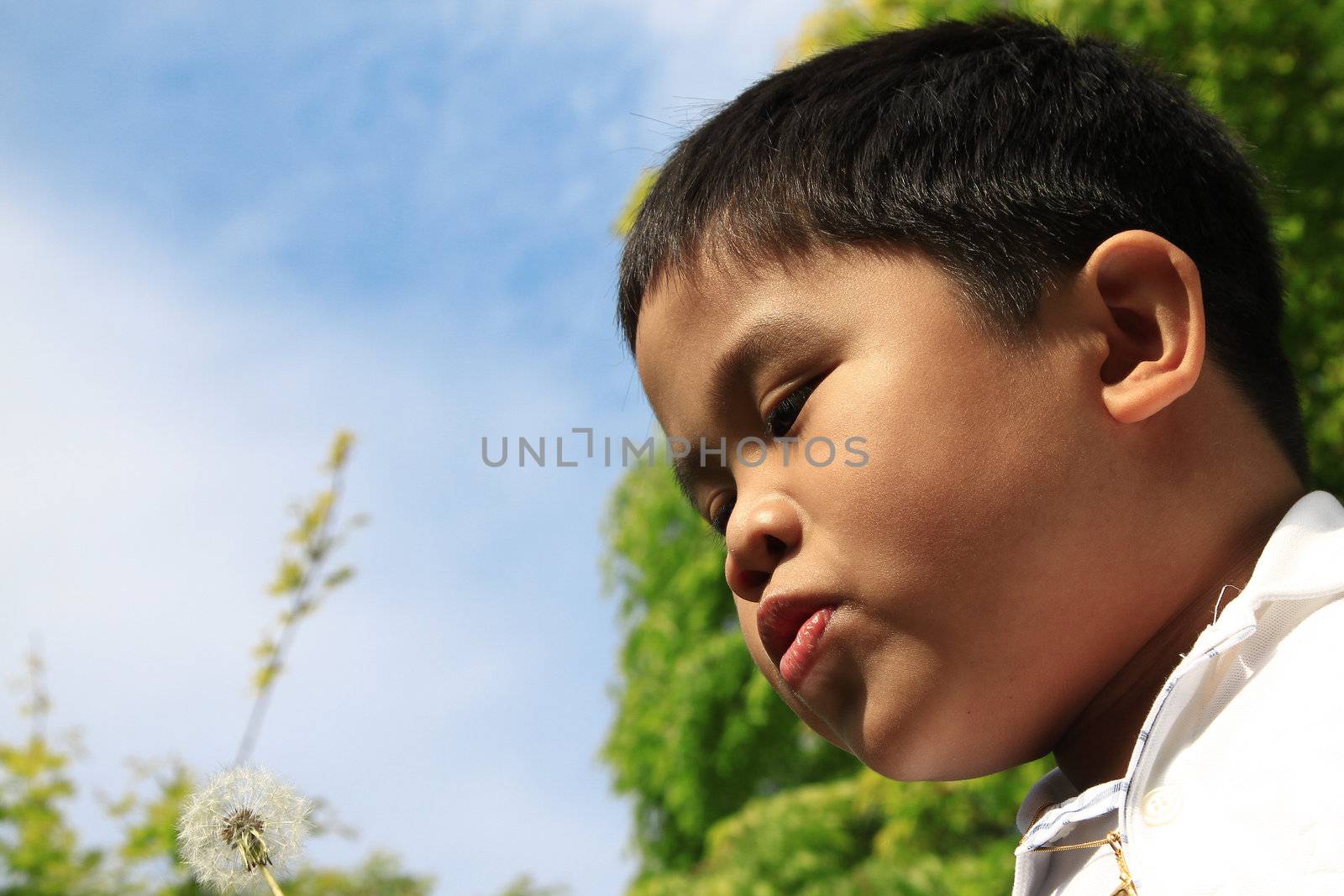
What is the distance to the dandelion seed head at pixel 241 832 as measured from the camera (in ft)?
3.62

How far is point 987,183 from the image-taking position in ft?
4.91

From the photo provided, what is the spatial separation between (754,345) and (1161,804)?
2.12 ft

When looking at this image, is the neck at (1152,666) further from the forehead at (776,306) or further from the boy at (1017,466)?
the forehead at (776,306)

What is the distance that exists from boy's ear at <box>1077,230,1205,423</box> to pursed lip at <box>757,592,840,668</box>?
423mm

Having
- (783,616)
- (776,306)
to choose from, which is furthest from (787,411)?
(783,616)

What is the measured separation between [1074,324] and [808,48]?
5578 mm

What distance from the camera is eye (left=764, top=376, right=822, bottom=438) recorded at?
1375 mm

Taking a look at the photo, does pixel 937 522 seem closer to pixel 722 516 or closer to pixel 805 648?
pixel 805 648

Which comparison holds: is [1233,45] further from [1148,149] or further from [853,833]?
[1148,149]

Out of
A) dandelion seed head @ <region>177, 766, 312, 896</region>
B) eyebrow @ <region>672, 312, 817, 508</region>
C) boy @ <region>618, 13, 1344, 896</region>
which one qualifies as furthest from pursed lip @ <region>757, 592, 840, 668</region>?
dandelion seed head @ <region>177, 766, 312, 896</region>

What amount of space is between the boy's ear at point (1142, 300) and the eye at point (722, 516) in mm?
491

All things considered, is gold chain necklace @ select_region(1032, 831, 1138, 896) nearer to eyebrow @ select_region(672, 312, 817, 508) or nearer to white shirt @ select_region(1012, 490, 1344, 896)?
white shirt @ select_region(1012, 490, 1344, 896)

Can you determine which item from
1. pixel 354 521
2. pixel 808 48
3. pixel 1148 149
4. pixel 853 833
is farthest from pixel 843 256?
pixel 853 833

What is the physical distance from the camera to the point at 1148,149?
62.7 inches
